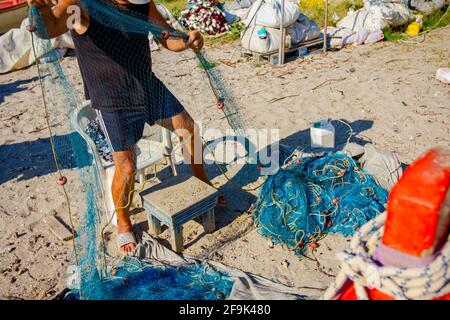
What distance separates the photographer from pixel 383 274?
1339 millimetres

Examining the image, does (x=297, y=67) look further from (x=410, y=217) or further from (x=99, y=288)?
(x=410, y=217)

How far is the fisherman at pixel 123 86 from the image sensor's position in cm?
311

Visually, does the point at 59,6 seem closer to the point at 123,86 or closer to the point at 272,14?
the point at 123,86

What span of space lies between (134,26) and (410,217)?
242 centimetres

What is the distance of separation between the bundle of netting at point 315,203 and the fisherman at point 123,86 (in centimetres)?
91

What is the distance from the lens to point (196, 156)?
12.8ft

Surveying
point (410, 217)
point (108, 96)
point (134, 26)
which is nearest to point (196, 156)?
point (108, 96)

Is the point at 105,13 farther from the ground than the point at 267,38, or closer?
farther from the ground

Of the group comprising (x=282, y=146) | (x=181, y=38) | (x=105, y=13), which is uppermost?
(x=105, y=13)
